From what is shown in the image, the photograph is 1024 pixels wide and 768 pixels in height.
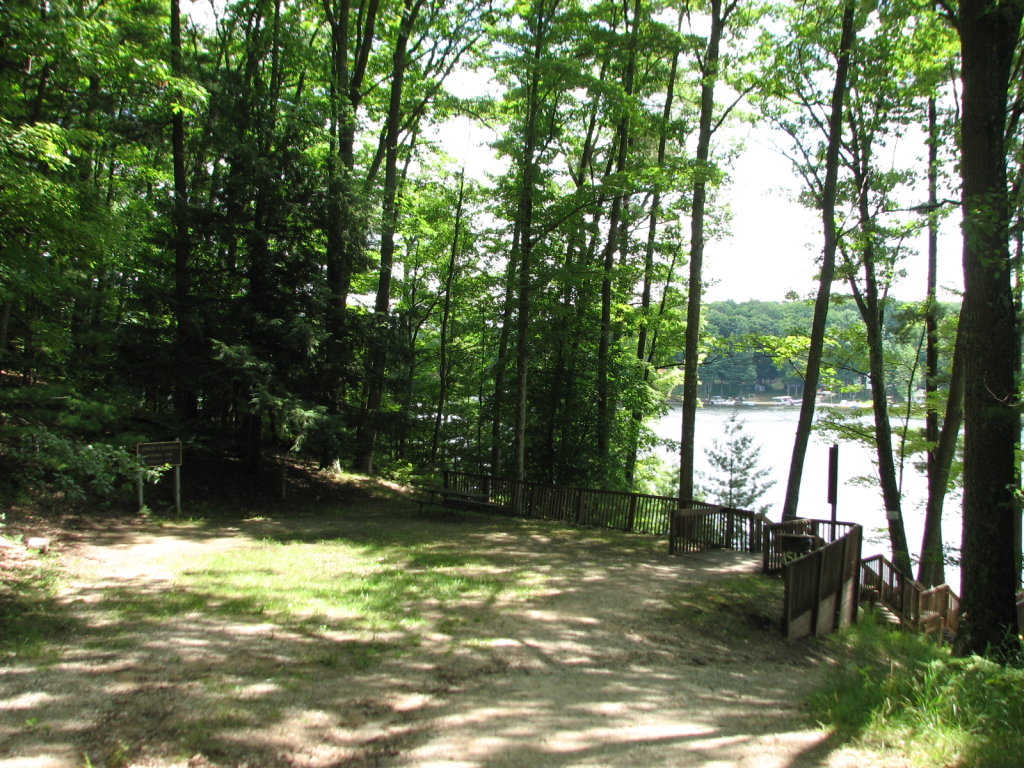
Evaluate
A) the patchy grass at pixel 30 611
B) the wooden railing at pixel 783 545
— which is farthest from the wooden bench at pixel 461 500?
the patchy grass at pixel 30 611

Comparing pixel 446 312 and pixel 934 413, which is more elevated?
pixel 446 312

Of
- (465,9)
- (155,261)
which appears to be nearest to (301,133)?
(155,261)

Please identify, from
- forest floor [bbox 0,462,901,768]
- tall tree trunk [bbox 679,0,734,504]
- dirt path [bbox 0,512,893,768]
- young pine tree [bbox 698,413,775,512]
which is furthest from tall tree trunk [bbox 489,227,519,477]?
young pine tree [bbox 698,413,775,512]

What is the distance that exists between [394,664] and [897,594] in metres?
10.0

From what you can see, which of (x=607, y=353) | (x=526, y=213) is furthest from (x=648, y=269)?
(x=526, y=213)

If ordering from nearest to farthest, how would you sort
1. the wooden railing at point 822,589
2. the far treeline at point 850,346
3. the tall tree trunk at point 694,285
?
the wooden railing at point 822,589 → the tall tree trunk at point 694,285 → the far treeline at point 850,346

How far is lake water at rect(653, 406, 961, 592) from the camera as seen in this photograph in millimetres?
21938

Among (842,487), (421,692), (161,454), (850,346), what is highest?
(850,346)

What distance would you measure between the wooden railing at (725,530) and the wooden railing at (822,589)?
10.8 ft

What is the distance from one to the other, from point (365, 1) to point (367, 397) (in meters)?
12.3

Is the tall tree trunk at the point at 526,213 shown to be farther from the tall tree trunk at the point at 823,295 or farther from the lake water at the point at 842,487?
the lake water at the point at 842,487

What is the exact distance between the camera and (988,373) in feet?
22.4

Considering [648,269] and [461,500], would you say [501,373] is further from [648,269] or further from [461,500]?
[648,269]

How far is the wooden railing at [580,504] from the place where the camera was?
13.6 m
